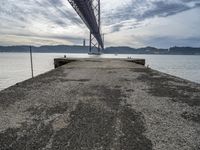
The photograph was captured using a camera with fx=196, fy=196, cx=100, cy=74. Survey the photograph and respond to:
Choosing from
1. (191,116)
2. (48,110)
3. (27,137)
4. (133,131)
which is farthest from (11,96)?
(191,116)

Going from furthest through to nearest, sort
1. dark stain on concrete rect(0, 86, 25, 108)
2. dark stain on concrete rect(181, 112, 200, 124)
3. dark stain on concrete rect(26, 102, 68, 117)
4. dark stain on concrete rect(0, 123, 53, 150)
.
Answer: dark stain on concrete rect(0, 86, 25, 108)
dark stain on concrete rect(26, 102, 68, 117)
dark stain on concrete rect(181, 112, 200, 124)
dark stain on concrete rect(0, 123, 53, 150)

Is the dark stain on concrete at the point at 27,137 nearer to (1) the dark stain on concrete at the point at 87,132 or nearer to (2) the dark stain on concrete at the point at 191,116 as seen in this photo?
(1) the dark stain on concrete at the point at 87,132

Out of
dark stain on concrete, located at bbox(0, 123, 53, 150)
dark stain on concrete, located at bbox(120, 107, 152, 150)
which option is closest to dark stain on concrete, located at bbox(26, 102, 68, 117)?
dark stain on concrete, located at bbox(0, 123, 53, 150)

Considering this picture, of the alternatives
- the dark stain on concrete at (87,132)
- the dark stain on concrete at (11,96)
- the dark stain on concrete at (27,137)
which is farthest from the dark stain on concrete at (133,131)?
the dark stain on concrete at (11,96)

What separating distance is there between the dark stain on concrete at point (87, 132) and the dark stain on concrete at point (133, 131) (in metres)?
0.17

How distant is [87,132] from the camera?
2461 mm

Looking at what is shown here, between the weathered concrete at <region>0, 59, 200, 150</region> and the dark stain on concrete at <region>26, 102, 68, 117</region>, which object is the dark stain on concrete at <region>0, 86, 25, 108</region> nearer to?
the weathered concrete at <region>0, 59, 200, 150</region>

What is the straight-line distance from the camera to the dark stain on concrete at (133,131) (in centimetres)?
216

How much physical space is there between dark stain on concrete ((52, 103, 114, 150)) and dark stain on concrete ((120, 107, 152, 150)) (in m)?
0.17

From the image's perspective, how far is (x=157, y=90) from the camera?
4.93 meters

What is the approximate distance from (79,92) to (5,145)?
2519mm

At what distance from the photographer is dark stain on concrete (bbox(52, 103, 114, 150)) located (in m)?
2.16

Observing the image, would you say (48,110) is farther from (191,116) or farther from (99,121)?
(191,116)

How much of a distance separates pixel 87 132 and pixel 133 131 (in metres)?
0.58
